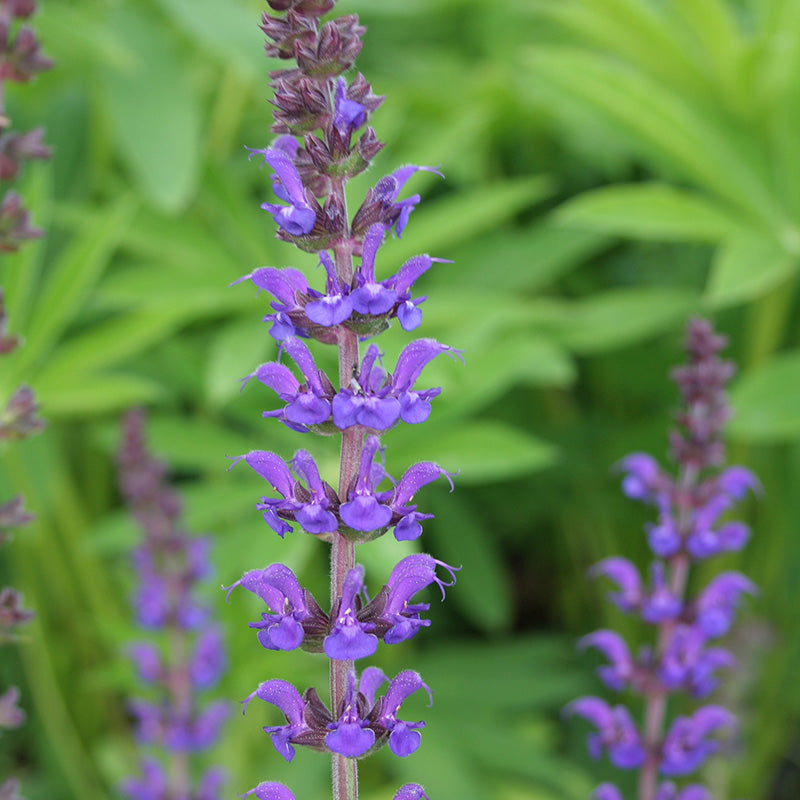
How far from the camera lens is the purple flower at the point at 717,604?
1.78 meters

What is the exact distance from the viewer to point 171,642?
7.92 ft

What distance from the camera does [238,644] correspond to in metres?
2.88

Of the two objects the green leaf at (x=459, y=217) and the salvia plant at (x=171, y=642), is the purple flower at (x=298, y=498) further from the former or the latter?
the green leaf at (x=459, y=217)

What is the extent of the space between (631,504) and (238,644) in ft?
4.09

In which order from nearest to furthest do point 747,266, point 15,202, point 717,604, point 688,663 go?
point 15,202, point 688,663, point 717,604, point 747,266

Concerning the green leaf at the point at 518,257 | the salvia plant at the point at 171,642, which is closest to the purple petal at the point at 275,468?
the salvia plant at the point at 171,642

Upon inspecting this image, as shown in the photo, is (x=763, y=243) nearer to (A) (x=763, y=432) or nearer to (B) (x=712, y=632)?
(A) (x=763, y=432)

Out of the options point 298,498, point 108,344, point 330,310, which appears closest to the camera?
point 330,310

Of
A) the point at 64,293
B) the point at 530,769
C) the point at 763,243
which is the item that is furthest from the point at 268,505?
the point at 530,769

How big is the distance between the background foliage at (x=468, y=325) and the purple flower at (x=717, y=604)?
44cm

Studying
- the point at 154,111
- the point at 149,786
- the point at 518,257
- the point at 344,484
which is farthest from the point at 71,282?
the point at 344,484

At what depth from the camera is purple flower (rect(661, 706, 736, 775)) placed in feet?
5.95

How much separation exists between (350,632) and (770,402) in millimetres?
1535

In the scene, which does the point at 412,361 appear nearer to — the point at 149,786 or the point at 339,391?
the point at 339,391
